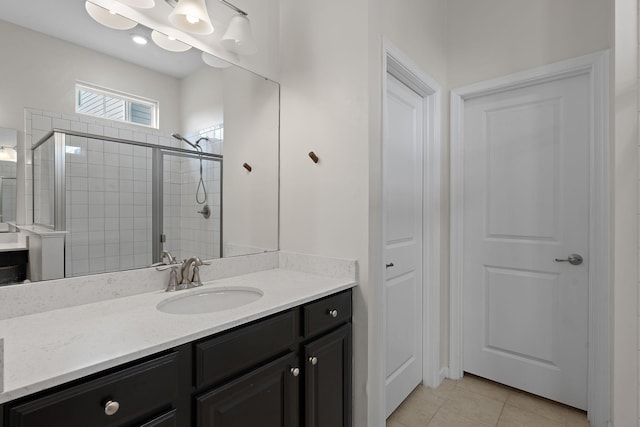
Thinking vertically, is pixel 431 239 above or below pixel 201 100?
below

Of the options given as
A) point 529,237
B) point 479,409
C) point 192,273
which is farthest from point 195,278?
point 529,237

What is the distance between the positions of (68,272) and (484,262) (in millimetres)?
2357

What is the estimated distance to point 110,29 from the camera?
51.0 inches

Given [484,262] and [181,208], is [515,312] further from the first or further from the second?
[181,208]

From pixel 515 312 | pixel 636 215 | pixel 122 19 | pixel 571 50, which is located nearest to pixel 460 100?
pixel 571 50

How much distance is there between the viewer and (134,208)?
138 cm

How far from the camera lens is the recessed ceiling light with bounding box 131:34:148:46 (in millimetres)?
1365

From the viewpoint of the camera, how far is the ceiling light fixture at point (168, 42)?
1.42 meters

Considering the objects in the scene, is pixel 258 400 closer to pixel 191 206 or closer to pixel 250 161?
pixel 191 206

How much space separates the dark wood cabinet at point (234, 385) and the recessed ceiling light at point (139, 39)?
4.18 ft

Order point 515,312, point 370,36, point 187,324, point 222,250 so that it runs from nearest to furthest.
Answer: point 187,324, point 370,36, point 222,250, point 515,312

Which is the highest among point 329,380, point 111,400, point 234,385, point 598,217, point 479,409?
point 598,217

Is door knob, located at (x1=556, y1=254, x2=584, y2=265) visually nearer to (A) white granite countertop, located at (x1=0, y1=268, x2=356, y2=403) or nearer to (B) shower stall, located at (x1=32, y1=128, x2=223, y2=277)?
(A) white granite countertop, located at (x1=0, y1=268, x2=356, y2=403)

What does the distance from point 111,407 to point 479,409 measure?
6.71 feet
